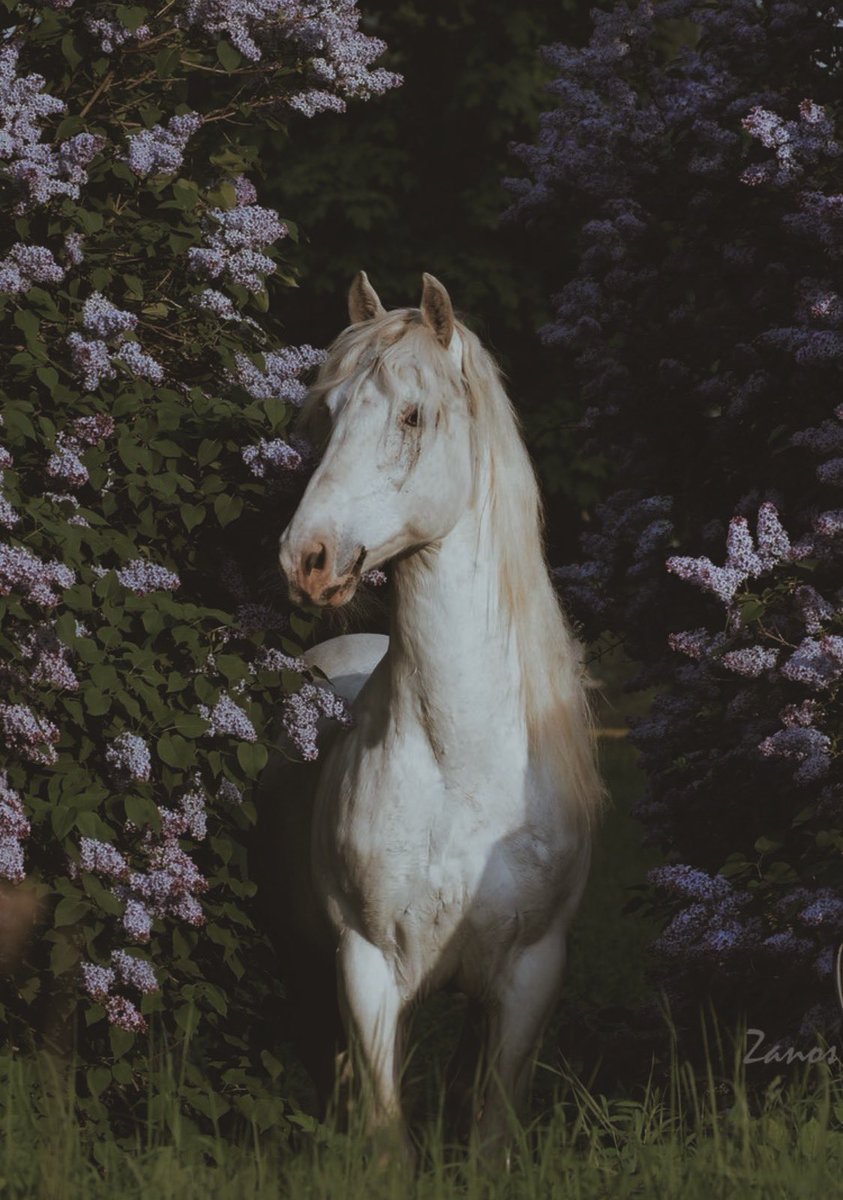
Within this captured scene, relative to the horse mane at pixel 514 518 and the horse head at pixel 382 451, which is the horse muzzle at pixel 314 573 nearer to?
the horse head at pixel 382 451

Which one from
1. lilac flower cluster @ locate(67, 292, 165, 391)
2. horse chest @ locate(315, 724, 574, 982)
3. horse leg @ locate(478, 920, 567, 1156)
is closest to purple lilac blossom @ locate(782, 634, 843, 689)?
horse chest @ locate(315, 724, 574, 982)

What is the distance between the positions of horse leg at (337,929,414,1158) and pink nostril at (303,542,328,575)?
103 centimetres

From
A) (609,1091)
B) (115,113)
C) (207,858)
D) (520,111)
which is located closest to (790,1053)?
(609,1091)

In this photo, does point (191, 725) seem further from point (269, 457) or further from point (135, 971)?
point (269, 457)

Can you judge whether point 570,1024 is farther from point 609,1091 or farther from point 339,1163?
point 339,1163

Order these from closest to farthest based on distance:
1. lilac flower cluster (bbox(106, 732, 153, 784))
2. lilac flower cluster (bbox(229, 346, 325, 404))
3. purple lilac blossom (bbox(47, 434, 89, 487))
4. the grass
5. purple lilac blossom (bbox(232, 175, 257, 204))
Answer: the grass < lilac flower cluster (bbox(106, 732, 153, 784)) < purple lilac blossom (bbox(47, 434, 89, 487)) < lilac flower cluster (bbox(229, 346, 325, 404)) < purple lilac blossom (bbox(232, 175, 257, 204))

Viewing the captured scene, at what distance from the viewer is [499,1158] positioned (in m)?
4.61

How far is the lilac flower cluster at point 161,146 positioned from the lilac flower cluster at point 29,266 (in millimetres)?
360

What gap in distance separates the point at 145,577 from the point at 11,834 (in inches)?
30.5

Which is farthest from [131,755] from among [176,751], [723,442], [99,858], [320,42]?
[723,442]

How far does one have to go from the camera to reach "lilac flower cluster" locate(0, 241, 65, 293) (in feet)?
15.9

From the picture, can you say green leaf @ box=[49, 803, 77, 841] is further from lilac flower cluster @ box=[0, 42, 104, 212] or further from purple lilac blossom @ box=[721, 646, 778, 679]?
purple lilac blossom @ box=[721, 646, 778, 679]

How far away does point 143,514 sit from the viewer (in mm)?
5023

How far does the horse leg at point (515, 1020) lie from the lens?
4.77 metres
